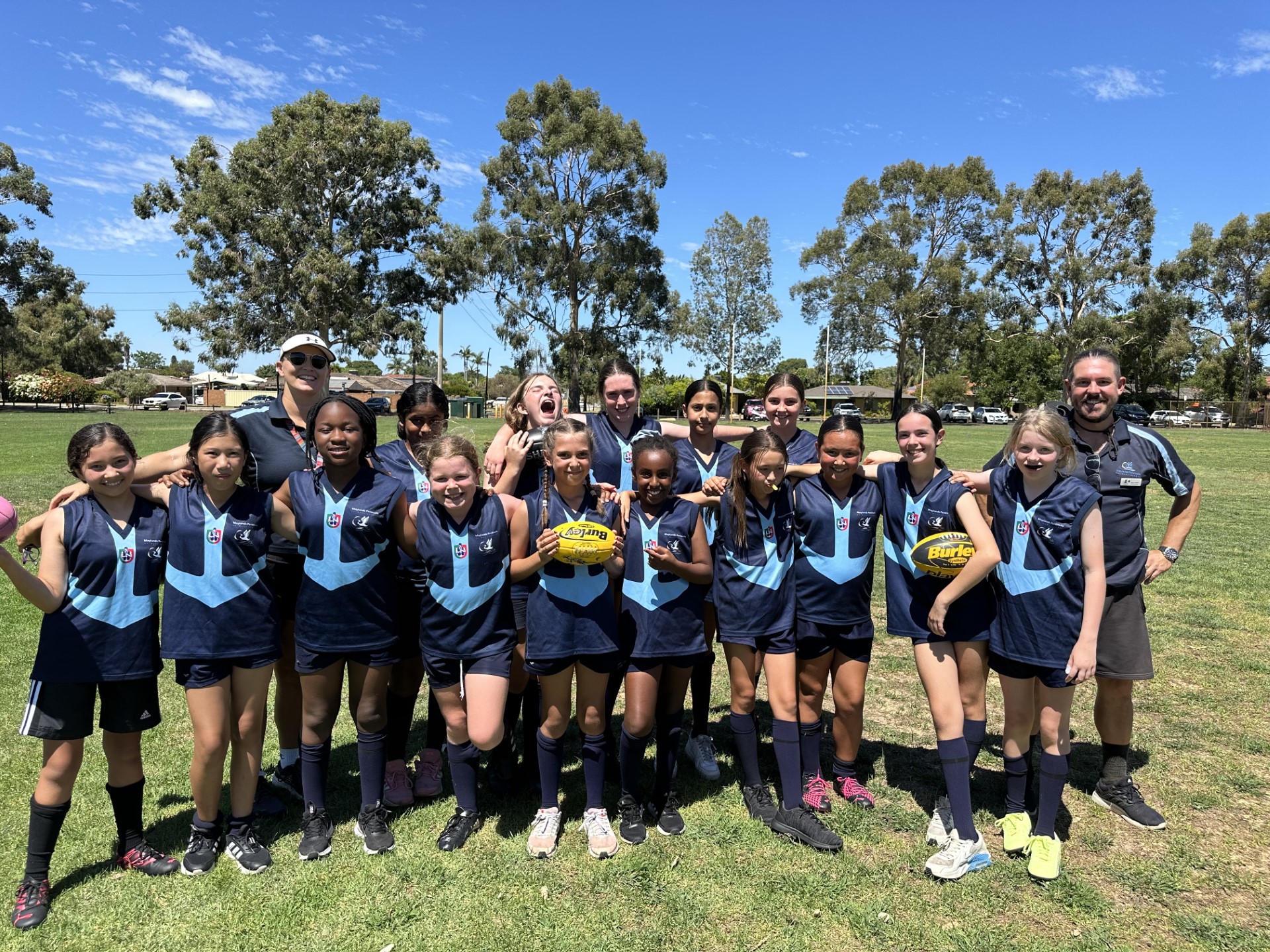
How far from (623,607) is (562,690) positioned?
48 centimetres

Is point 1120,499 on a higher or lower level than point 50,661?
higher

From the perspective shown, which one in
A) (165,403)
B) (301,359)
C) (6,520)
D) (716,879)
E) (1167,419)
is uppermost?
(301,359)

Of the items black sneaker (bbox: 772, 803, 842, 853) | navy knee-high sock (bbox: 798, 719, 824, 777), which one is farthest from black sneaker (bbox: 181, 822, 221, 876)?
navy knee-high sock (bbox: 798, 719, 824, 777)

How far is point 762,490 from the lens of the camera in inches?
142

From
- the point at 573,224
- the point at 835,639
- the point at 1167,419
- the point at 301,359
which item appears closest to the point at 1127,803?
the point at 835,639

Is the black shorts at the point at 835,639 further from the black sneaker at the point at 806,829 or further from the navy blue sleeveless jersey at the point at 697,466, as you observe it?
the navy blue sleeveless jersey at the point at 697,466

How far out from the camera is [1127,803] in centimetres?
378

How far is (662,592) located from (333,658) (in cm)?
150

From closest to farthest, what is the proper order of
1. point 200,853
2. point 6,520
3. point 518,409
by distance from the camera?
point 6,520
point 200,853
point 518,409

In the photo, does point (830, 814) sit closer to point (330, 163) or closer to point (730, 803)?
point (730, 803)

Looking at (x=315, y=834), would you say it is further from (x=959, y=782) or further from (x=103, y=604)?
(x=959, y=782)

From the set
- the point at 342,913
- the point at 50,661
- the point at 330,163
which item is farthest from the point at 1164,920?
the point at 330,163

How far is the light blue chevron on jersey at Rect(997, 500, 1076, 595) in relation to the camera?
334 cm

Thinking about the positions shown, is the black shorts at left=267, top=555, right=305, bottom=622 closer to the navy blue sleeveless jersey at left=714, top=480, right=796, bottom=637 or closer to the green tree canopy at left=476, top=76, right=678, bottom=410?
the navy blue sleeveless jersey at left=714, top=480, right=796, bottom=637
